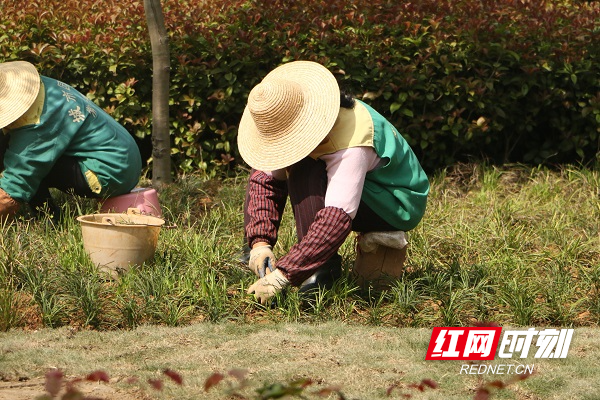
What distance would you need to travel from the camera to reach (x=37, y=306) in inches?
165

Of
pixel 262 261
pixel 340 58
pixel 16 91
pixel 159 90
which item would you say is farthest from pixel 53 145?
pixel 340 58

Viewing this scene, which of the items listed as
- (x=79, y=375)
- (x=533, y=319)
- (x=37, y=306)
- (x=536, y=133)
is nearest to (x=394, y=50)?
(x=536, y=133)

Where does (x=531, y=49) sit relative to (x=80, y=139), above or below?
above

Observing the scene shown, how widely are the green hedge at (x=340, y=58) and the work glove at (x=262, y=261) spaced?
2.33 m

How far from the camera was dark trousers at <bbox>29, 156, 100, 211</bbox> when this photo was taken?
520cm

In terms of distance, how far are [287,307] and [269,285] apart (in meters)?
0.21

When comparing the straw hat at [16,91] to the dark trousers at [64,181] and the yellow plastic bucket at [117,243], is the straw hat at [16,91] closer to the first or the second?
the dark trousers at [64,181]

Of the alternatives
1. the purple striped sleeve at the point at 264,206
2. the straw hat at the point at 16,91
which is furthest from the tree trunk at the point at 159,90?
the purple striped sleeve at the point at 264,206

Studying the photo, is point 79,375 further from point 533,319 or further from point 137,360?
point 533,319

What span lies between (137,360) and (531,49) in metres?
4.09

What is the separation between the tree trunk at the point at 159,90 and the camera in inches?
221

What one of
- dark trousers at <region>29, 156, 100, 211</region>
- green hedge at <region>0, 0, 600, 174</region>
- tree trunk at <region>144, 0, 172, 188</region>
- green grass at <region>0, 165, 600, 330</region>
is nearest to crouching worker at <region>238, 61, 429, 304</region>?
green grass at <region>0, 165, 600, 330</region>

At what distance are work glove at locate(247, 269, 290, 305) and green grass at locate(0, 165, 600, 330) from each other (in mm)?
109

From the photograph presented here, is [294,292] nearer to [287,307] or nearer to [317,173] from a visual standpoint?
[287,307]
